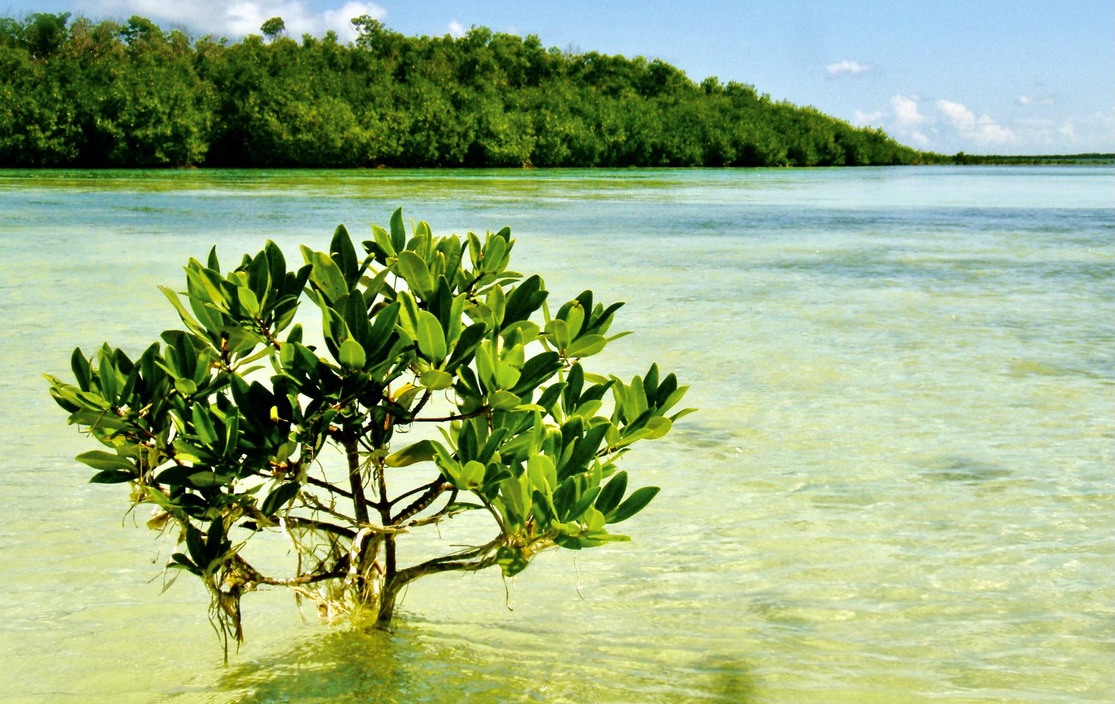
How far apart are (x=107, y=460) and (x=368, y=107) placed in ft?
161

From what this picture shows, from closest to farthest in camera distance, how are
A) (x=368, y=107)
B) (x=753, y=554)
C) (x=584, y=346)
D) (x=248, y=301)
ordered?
(x=248, y=301)
(x=584, y=346)
(x=753, y=554)
(x=368, y=107)

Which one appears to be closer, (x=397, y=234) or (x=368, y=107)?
(x=397, y=234)

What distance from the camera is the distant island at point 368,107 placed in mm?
42719

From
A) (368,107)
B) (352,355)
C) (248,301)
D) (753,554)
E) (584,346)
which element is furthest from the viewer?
(368,107)

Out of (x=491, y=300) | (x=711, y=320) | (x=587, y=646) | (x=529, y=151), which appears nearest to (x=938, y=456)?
(x=587, y=646)

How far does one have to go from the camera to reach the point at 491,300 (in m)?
1.77

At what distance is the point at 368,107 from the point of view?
4856 centimetres

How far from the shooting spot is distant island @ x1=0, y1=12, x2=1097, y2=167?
140 feet

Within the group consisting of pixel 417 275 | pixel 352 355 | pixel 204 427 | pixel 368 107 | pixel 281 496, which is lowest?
pixel 281 496

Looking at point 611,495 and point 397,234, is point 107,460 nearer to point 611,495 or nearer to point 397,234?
point 397,234

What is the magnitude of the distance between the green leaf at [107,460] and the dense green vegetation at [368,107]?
43.9 metres

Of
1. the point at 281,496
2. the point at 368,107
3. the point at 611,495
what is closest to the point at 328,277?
the point at 281,496

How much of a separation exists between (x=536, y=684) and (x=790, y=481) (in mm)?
1450

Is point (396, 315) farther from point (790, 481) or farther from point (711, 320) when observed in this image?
point (711, 320)
